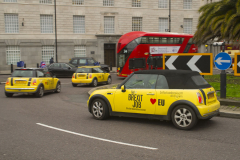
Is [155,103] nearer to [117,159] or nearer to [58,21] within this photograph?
[117,159]

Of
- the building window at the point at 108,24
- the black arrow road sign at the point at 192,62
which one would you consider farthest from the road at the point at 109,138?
the building window at the point at 108,24

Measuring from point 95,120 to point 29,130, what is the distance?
1942mm

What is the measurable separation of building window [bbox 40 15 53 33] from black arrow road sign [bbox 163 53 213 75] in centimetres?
3097

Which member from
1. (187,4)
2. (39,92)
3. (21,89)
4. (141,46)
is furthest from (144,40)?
(187,4)

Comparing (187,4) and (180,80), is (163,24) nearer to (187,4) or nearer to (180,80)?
(187,4)

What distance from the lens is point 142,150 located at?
5.48 metres

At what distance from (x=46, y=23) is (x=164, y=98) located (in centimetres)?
3504

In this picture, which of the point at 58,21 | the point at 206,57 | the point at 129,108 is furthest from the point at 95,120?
the point at 58,21

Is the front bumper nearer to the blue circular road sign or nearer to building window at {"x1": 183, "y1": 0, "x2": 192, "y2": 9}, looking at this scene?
the blue circular road sign

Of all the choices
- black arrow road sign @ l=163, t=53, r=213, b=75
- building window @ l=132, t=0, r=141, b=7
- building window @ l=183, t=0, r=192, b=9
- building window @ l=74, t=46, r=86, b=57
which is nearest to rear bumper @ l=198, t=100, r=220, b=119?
black arrow road sign @ l=163, t=53, r=213, b=75

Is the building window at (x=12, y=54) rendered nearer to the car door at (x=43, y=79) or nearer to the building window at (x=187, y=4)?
the building window at (x=187, y=4)

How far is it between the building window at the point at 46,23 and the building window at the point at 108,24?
24.5 ft

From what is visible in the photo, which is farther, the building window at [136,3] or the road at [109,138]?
the building window at [136,3]

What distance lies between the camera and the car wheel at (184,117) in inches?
273
